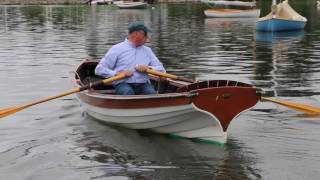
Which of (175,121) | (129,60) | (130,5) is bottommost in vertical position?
(130,5)

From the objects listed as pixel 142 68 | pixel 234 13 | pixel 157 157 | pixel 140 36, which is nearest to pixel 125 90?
pixel 142 68

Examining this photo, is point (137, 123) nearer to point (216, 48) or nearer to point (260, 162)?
point (260, 162)

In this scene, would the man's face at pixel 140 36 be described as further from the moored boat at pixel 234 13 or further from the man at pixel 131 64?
the moored boat at pixel 234 13

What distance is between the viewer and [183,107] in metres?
10.3

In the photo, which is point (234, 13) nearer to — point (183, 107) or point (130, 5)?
point (130, 5)

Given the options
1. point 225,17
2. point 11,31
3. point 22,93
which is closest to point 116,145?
point 22,93

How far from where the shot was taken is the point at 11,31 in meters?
42.0

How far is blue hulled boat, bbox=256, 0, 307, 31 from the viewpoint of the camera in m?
38.0

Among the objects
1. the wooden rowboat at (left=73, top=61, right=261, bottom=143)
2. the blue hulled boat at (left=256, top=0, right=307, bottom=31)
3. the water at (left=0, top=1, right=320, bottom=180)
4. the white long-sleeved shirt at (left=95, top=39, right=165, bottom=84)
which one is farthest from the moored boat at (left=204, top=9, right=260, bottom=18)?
the white long-sleeved shirt at (left=95, top=39, right=165, bottom=84)

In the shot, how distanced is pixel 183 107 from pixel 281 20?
28923 mm

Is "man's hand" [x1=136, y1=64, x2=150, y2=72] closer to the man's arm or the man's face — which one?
the man's face

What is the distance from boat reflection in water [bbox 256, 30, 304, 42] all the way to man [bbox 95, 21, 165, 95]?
22.6 m

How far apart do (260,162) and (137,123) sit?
270 cm

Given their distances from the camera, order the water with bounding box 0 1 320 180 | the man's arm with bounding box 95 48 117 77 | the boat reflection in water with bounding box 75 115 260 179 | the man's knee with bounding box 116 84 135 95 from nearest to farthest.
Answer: the boat reflection in water with bounding box 75 115 260 179
the water with bounding box 0 1 320 180
the man's knee with bounding box 116 84 135 95
the man's arm with bounding box 95 48 117 77
